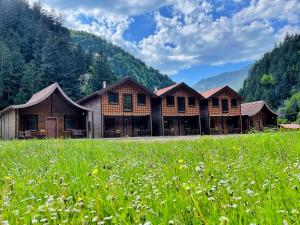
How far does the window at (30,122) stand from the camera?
3275 cm

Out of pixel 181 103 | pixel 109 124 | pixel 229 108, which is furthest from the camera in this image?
pixel 229 108

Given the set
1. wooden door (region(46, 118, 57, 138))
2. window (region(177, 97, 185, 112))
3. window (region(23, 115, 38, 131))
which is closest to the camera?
window (region(23, 115, 38, 131))

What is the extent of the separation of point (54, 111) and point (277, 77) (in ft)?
280

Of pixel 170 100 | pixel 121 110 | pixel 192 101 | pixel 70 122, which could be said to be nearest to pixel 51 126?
pixel 70 122

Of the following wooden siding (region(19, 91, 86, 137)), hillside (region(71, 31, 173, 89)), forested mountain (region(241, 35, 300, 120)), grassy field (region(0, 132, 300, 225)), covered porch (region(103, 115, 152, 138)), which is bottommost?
grassy field (region(0, 132, 300, 225))

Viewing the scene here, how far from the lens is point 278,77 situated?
101875 mm

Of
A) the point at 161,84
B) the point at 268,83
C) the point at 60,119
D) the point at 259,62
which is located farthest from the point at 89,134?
the point at 161,84

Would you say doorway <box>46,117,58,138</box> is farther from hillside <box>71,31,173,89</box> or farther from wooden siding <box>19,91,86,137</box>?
hillside <box>71,31,173,89</box>

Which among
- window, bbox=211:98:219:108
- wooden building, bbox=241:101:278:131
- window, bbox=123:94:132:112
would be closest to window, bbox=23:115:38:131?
window, bbox=123:94:132:112

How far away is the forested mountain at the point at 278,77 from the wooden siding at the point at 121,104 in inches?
2668

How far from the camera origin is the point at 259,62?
114312 millimetres

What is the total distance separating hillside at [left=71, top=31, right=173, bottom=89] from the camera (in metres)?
144

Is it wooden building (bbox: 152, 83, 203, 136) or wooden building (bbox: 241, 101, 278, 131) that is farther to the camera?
wooden building (bbox: 241, 101, 278, 131)

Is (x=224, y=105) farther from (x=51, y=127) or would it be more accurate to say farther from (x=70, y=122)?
(x=51, y=127)
